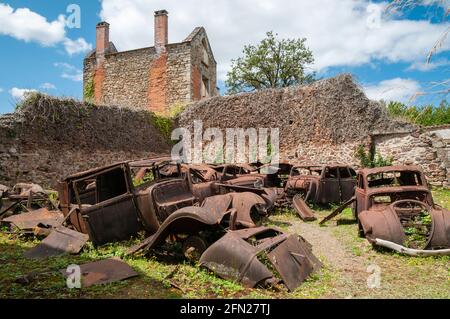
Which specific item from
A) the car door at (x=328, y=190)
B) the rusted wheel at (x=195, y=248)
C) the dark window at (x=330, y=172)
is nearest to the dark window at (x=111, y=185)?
the rusted wheel at (x=195, y=248)

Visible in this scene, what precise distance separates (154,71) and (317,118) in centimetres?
1057

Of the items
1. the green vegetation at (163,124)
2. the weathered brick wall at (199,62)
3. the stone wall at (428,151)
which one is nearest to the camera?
the stone wall at (428,151)

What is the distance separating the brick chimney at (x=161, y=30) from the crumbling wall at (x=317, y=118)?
5.30 meters

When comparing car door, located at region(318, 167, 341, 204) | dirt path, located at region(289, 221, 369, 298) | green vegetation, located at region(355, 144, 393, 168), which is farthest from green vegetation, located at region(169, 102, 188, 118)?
dirt path, located at region(289, 221, 369, 298)

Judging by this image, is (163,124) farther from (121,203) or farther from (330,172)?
(121,203)

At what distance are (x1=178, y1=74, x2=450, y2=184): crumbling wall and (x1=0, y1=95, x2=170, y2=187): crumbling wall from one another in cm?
441

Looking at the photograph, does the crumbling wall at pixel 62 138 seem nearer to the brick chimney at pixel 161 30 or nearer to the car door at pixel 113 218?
the brick chimney at pixel 161 30

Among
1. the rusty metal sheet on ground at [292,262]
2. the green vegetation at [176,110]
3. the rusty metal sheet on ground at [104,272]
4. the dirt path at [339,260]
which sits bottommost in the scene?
the dirt path at [339,260]

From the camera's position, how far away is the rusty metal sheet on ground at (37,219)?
7160mm

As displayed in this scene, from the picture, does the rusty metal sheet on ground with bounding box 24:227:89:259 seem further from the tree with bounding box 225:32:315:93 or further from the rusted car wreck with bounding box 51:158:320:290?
the tree with bounding box 225:32:315:93
